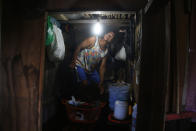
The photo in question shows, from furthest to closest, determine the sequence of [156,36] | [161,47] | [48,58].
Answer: [48,58] → [156,36] → [161,47]

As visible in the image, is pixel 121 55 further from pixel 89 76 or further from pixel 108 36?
pixel 89 76

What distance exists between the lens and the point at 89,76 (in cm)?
428

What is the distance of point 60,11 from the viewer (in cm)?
183

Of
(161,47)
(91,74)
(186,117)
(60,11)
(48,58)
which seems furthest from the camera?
(91,74)

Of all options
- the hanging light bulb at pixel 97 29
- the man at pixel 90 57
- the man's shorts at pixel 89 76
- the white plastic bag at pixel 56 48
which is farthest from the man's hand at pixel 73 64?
the hanging light bulb at pixel 97 29

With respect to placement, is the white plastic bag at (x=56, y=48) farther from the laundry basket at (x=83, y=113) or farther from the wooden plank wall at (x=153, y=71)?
the wooden plank wall at (x=153, y=71)

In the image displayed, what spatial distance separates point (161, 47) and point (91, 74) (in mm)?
3006

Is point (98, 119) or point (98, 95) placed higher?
point (98, 95)

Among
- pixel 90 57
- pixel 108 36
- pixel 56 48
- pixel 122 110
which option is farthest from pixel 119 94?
pixel 56 48

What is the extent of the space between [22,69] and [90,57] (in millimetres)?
2510

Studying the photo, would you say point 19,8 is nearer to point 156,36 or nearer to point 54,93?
point 156,36

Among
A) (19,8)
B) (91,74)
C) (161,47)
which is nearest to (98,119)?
(91,74)

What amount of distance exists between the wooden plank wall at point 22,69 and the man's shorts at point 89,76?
2.35 meters

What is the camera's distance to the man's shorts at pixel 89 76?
416 centimetres
